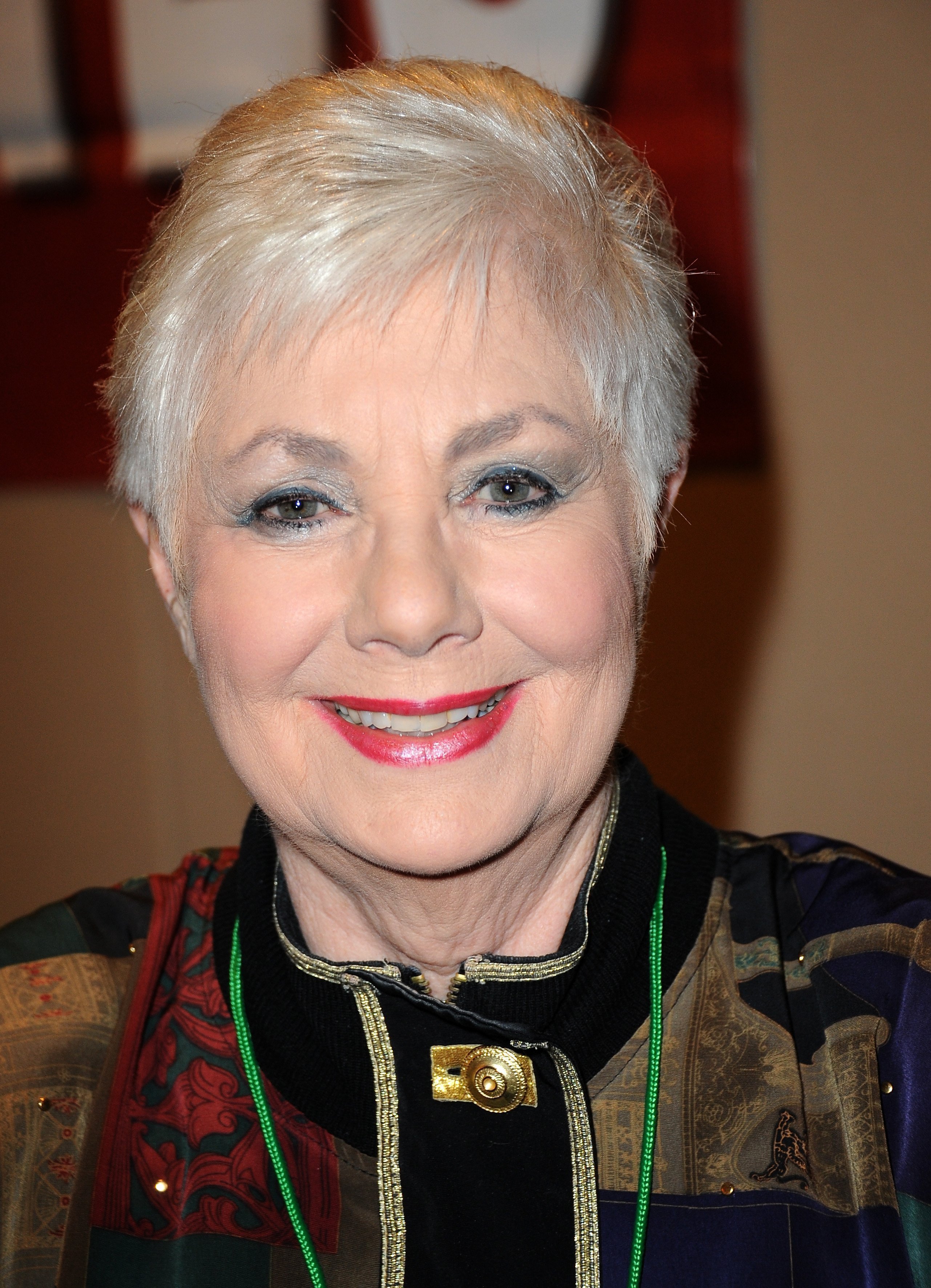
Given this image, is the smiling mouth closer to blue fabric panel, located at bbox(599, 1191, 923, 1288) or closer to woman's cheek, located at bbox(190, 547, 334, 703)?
woman's cheek, located at bbox(190, 547, 334, 703)

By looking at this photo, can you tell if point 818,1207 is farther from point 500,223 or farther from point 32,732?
point 32,732

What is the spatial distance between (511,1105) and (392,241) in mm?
797

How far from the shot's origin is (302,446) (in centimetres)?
103

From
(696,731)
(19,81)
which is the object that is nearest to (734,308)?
(696,731)

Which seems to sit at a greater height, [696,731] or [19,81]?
[19,81]

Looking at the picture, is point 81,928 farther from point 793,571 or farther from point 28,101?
point 28,101

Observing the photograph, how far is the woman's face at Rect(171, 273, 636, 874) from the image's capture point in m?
1.02

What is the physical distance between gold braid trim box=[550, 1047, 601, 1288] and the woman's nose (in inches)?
16.7

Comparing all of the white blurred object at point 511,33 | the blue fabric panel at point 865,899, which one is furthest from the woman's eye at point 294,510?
the white blurred object at point 511,33

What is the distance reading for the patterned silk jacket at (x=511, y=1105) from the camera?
1.09 meters

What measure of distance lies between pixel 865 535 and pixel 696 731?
552mm

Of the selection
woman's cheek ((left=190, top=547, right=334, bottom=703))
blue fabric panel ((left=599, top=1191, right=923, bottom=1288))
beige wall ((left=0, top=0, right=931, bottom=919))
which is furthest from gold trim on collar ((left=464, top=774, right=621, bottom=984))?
beige wall ((left=0, top=0, right=931, bottom=919))

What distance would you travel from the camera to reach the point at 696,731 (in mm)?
2602

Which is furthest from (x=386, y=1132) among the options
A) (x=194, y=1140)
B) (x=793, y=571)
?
(x=793, y=571)
